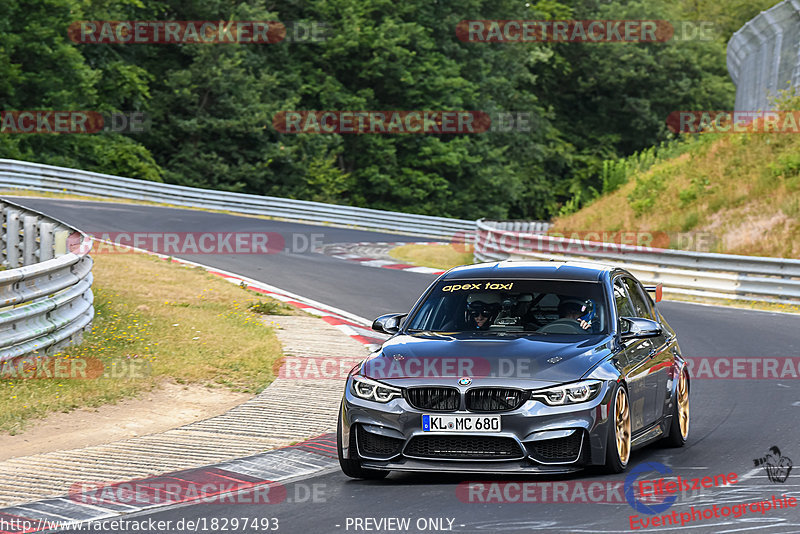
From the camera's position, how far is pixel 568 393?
7.72m

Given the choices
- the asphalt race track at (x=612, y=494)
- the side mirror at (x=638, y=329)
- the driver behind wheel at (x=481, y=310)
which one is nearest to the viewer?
the asphalt race track at (x=612, y=494)

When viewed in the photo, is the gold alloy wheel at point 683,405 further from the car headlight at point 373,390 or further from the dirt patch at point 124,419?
the dirt patch at point 124,419

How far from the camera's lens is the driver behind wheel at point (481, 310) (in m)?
8.96

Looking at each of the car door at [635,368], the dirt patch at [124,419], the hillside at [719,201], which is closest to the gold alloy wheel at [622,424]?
the car door at [635,368]

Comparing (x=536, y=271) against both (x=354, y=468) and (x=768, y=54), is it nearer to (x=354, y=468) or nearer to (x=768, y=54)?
(x=354, y=468)

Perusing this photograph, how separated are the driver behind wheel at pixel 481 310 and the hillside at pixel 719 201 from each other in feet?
58.8

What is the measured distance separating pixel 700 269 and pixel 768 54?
13.9 m

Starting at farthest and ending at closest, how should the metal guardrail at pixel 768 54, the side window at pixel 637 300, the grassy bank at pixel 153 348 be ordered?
the metal guardrail at pixel 768 54 → the grassy bank at pixel 153 348 → the side window at pixel 637 300

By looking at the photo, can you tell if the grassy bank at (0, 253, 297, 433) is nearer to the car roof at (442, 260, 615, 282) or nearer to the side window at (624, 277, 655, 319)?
the car roof at (442, 260, 615, 282)

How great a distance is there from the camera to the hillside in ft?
86.8

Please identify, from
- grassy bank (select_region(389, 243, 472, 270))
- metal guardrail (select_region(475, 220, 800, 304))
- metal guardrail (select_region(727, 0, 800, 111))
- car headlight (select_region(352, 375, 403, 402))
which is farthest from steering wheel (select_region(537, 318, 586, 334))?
metal guardrail (select_region(727, 0, 800, 111))

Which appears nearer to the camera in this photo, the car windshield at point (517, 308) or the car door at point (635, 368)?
the car door at point (635, 368)

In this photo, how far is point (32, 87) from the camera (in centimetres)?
4716

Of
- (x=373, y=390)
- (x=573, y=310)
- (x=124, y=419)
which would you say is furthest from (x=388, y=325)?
(x=124, y=419)
